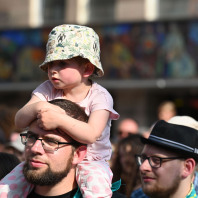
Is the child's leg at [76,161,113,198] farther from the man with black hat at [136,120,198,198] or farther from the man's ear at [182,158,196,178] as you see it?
the man's ear at [182,158,196,178]

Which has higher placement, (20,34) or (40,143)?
(40,143)

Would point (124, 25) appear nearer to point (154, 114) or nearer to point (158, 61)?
point (158, 61)

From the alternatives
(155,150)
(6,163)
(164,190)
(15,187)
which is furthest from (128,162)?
(15,187)

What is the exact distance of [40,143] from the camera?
3.54 metres

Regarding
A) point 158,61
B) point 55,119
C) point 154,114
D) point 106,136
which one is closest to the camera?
point 55,119

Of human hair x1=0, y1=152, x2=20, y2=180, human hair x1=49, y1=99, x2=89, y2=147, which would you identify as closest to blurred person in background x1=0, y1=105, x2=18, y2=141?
human hair x1=0, y1=152, x2=20, y2=180

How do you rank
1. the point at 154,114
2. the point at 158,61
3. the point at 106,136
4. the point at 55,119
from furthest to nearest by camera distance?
the point at 154,114 < the point at 158,61 < the point at 106,136 < the point at 55,119

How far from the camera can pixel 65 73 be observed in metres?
3.70

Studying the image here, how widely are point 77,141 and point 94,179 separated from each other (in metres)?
0.24

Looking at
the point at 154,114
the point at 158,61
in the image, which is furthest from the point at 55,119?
the point at 154,114

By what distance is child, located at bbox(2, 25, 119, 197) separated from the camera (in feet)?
11.4

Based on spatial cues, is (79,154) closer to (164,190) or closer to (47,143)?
(47,143)

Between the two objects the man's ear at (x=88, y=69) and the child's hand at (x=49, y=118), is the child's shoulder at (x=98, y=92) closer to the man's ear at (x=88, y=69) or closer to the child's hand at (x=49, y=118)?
the man's ear at (x=88, y=69)

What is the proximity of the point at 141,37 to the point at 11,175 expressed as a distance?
45.1ft
